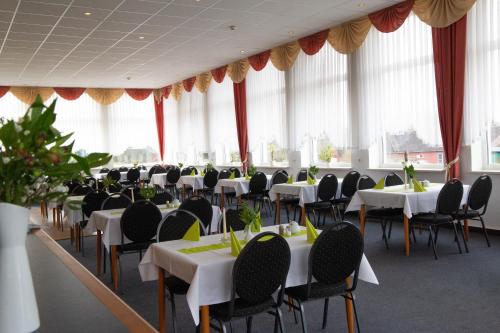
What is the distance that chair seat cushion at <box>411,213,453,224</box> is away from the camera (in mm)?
5649

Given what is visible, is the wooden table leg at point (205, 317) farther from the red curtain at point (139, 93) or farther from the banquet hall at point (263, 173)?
the red curtain at point (139, 93)

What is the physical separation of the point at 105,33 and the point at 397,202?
5956 mm

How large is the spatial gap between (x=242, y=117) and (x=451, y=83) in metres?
6.24

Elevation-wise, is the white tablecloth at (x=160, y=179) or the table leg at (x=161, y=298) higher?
the white tablecloth at (x=160, y=179)

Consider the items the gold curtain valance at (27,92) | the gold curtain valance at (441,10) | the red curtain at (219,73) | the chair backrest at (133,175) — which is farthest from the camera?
the gold curtain valance at (27,92)

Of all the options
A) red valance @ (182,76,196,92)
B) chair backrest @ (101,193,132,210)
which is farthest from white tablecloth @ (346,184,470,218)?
red valance @ (182,76,196,92)

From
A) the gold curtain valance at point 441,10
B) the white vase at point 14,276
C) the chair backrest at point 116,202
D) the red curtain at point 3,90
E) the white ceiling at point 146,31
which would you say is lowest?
the chair backrest at point 116,202

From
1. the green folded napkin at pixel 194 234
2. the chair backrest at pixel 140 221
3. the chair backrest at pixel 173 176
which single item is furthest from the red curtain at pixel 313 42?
the green folded napkin at pixel 194 234

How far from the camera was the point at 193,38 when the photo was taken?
9.66m

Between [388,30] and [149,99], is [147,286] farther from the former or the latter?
[149,99]

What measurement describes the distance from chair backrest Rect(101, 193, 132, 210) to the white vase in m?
4.71

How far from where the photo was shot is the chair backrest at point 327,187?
7383 millimetres

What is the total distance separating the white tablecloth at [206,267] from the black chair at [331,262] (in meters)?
0.14

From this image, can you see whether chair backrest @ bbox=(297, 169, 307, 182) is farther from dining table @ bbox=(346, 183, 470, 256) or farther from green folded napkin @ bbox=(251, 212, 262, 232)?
green folded napkin @ bbox=(251, 212, 262, 232)
